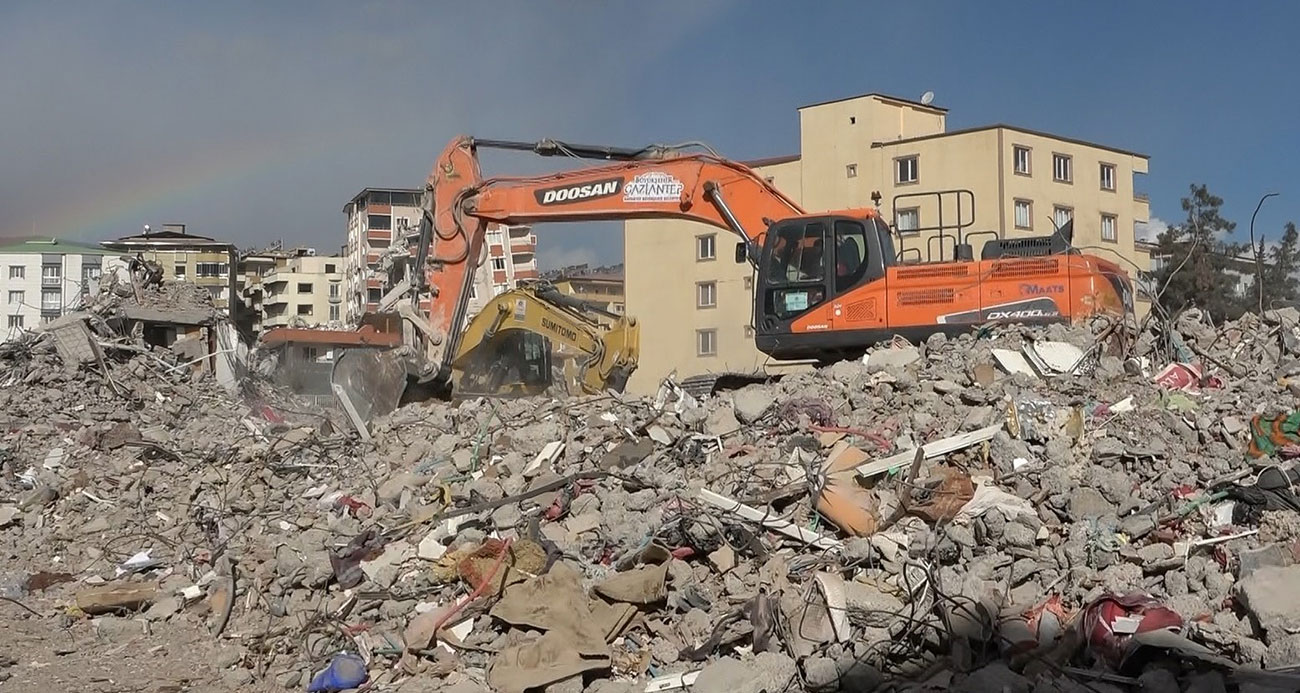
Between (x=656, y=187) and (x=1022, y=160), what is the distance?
77.1 feet

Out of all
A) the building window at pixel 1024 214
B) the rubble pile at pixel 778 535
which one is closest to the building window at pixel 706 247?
the building window at pixel 1024 214

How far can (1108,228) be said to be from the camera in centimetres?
3700

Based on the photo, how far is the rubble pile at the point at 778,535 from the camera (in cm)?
563

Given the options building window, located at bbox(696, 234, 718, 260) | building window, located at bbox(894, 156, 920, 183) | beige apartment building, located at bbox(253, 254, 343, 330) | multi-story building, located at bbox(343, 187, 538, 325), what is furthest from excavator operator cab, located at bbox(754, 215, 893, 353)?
beige apartment building, located at bbox(253, 254, 343, 330)

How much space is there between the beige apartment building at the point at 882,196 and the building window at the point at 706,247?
0.03m

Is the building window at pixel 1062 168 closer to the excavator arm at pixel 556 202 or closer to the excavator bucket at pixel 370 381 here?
the excavator arm at pixel 556 202

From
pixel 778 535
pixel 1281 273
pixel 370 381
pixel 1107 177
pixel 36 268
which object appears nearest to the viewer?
pixel 778 535

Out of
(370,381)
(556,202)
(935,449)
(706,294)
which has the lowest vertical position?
→ (935,449)

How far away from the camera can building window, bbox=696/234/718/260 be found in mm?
38231

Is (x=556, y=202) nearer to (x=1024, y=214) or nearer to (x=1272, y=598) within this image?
(x=1272, y=598)

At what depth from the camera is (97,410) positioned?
47.9ft

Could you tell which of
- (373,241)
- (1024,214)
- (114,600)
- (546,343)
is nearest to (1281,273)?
(1024,214)

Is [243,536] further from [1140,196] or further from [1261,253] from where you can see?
[1140,196]

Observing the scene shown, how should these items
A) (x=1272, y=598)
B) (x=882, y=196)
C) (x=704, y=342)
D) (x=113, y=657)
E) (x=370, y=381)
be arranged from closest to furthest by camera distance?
(x=1272, y=598), (x=113, y=657), (x=370, y=381), (x=882, y=196), (x=704, y=342)
